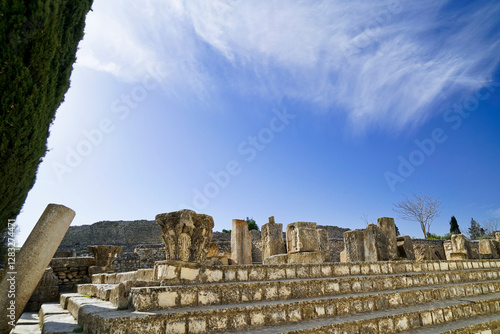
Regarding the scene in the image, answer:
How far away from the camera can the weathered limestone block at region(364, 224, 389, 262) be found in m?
8.12

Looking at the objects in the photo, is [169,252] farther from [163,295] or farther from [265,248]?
[265,248]

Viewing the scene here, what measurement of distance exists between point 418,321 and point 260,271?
8.27ft

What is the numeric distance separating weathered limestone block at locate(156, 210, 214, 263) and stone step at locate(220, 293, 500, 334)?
5.21 ft

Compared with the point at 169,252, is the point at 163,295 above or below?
below

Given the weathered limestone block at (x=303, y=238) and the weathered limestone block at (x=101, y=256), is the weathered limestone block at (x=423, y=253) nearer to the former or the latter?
the weathered limestone block at (x=303, y=238)

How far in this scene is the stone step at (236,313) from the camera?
304 centimetres

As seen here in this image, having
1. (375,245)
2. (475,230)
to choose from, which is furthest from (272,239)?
(475,230)

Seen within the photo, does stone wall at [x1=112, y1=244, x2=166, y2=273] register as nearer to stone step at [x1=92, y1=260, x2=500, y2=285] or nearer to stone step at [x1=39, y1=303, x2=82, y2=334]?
stone step at [x1=92, y1=260, x2=500, y2=285]

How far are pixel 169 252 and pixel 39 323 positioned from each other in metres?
3.22

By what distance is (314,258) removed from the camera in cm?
825

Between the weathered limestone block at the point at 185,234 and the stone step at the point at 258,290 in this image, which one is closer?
the stone step at the point at 258,290

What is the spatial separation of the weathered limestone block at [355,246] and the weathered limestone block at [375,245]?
111mm

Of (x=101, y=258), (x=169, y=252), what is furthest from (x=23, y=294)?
(x=101, y=258)

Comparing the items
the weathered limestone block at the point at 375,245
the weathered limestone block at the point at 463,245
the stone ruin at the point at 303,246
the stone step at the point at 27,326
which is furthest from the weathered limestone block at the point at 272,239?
the stone step at the point at 27,326
